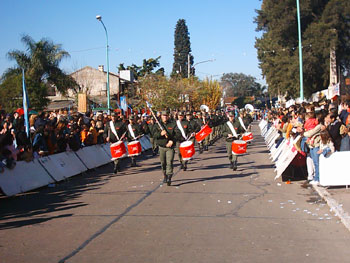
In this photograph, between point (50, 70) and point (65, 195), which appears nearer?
point (65, 195)

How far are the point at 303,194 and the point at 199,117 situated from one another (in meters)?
15.3

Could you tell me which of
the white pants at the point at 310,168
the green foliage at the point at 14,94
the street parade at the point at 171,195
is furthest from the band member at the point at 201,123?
the green foliage at the point at 14,94

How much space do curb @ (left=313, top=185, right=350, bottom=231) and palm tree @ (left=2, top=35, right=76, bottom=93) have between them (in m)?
36.0

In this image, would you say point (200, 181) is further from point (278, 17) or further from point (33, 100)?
point (278, 17)

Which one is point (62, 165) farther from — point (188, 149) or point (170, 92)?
point (170, 92)

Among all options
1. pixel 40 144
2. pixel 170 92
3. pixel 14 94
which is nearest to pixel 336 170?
pixel 40 144

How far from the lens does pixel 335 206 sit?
349 inches

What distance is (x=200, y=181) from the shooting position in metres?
13.0

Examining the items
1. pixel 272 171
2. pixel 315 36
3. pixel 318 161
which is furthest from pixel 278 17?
pixel 318 161

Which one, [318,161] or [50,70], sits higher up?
[50,70]

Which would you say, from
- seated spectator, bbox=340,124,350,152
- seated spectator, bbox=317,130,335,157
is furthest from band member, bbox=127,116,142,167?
seated spectator, bbox=340,124,350,152

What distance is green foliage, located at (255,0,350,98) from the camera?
1517 inches

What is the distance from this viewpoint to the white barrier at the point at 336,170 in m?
10.8

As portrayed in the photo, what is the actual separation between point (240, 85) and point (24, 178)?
152403 millimetres
